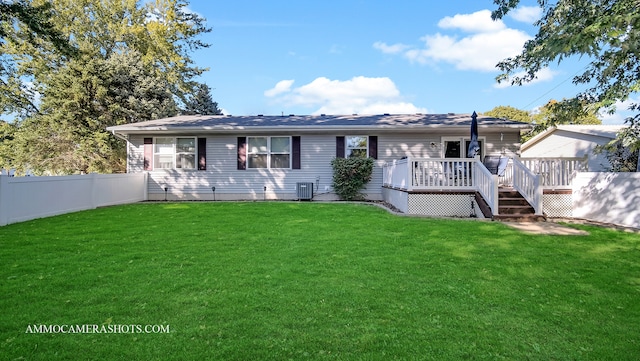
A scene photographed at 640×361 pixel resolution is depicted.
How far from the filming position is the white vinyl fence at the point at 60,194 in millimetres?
7711

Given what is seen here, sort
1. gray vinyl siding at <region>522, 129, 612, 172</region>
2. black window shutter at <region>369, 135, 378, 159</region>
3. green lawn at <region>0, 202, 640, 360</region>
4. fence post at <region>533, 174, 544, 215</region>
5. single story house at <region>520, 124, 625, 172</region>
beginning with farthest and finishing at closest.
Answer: gray vinyl siding at <region>522, 129, 612, 172</region> < single story house at <region>520, 124, 625, 172</region> < black window shutter at <region>369, 135, 378, 159</region> < fence post at <region>533, 174, 544, 215</region> < green lawn at <region>0, 202, 640, 360</region>

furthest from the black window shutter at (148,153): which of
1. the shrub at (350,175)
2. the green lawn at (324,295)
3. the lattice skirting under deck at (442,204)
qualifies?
the lattice skirting under deck at (442,204)

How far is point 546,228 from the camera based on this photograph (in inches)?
278

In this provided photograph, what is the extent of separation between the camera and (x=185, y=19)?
89.7ft

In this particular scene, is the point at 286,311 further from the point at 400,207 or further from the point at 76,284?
the point at 400,207

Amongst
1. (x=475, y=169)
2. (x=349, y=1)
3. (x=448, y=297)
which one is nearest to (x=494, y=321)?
(x=448, y=297)

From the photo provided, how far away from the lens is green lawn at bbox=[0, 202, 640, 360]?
2398 millimetres

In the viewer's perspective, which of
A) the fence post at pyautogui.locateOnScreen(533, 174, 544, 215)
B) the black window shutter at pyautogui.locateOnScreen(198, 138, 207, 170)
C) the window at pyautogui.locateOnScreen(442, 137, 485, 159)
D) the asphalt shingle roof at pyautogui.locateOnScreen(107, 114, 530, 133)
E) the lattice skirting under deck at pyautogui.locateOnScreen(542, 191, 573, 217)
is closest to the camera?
the fence post at pyautogui.locateOnScreen(533, 174, 544, 215)

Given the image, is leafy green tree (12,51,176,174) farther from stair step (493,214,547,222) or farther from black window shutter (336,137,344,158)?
stair step (493,214,547,222)

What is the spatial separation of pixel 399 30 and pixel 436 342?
18.2m

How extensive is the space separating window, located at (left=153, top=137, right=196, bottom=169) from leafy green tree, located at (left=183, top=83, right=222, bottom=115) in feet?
46.7

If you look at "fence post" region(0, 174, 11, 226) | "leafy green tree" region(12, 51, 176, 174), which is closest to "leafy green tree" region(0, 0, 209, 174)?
"leafy green tree" region(12, 51, 176, 174)

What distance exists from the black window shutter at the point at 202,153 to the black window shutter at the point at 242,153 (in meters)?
1.39

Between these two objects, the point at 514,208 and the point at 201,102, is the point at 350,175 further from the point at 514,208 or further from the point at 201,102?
the point at 201,102
